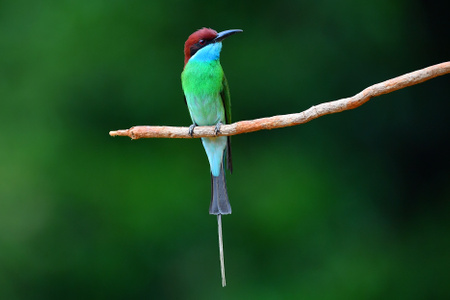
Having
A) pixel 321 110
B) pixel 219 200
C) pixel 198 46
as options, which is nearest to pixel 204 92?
pixel 198 46

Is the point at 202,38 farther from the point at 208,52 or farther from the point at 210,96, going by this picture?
the point at 210,96

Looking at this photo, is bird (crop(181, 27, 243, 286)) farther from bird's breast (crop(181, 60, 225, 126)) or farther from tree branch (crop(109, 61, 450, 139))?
tree branch (crop(109, 61, 450, 139))

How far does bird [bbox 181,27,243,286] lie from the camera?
190 centimetres

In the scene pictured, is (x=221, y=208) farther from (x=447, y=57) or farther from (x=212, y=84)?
(x=447, y=57)

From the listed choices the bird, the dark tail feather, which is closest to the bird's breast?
the bird

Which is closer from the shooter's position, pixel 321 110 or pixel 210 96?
pixel 321 110

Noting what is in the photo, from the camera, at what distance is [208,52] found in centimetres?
190

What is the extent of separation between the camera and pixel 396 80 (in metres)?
1.16

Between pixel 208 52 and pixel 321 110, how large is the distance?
29.0 inches

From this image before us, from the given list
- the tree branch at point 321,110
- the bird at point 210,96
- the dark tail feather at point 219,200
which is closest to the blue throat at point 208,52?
the bird at point 210,96

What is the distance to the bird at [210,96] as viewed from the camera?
1901mm

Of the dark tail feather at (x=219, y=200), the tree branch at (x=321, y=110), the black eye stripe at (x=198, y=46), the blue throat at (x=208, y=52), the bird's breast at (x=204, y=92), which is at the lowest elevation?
the dark tail feather at (x=219, y=200)

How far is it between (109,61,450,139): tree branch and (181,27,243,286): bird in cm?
26

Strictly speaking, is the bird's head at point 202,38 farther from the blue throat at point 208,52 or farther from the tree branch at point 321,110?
the tree branch at point 321,110
